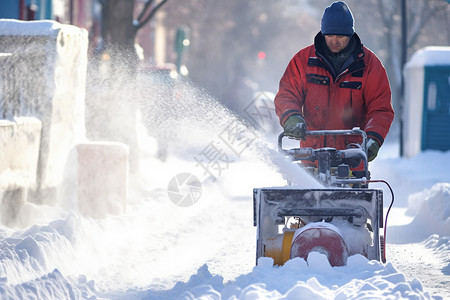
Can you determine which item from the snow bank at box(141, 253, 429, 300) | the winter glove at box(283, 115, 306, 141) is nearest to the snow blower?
the snow bank at box(141, 253, 429, 300)

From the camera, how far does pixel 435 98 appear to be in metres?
15.6

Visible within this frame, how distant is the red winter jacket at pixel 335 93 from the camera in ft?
19.5

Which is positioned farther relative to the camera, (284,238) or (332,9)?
(332,9)

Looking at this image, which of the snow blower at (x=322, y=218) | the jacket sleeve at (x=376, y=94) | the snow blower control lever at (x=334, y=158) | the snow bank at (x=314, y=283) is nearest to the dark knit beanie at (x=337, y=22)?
the jacket sleeve at (x=376, y=94)

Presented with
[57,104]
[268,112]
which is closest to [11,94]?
[57,104]

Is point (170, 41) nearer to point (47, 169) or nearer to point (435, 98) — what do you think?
point (435, 98)

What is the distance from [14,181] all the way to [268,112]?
54.3 feet

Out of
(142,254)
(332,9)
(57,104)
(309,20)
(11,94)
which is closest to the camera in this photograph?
(332,9)

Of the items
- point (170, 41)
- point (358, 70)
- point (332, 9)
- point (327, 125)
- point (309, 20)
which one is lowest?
point (327, 125)

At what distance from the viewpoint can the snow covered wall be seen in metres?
8.07

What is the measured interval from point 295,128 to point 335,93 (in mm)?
705

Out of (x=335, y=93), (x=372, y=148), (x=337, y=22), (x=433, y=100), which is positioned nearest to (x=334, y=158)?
(x=372, y=148)

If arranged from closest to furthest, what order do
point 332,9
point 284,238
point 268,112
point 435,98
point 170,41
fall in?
point 284,238
point 332,9
point 435,98
point 268,112
point 170,41

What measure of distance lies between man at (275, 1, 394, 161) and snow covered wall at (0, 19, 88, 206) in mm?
3029
